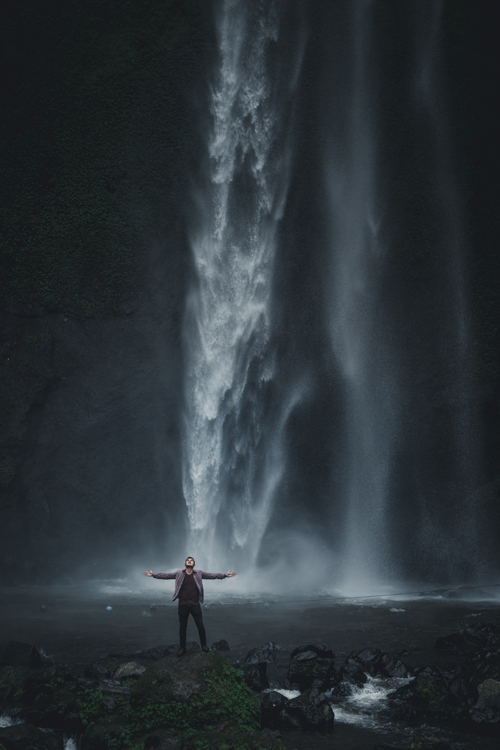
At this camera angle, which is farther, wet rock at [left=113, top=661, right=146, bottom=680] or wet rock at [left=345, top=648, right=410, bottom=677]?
wet rock at [left=345, top=648, right=410, bottom=677]

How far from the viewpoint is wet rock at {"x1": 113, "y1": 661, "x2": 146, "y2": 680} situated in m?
11.5

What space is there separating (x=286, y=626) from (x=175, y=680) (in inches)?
295

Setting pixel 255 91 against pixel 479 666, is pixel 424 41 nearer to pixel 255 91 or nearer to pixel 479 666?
pixel 255 91

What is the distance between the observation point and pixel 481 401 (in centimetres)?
2581

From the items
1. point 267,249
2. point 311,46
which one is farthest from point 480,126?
point 267,249

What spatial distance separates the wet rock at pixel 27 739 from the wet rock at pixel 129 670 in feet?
7.74

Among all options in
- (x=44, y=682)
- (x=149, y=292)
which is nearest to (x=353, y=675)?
(x=44, y=682)

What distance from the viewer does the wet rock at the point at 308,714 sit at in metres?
9.68

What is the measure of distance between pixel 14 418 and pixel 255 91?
1767 cm

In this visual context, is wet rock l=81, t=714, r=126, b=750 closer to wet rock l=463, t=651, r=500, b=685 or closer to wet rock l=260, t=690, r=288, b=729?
wet rock l=260, t=690, r=288, b=729

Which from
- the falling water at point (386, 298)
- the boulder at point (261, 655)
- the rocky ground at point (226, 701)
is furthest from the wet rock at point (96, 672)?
the falling water at point (386, 298)

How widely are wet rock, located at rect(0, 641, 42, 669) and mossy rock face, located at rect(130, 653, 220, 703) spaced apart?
4.02 meters

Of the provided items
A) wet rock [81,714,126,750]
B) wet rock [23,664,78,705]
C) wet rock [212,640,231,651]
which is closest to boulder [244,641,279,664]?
wet rock [212,640,231,651]

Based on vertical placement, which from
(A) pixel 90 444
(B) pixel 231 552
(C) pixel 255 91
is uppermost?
(C) pixel 255 91
